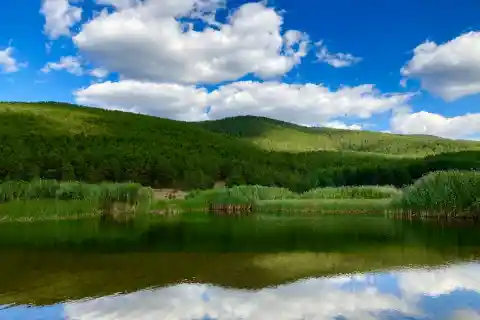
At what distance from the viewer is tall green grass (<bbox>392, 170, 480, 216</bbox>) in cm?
4803

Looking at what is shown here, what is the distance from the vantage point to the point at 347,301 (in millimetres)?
17406

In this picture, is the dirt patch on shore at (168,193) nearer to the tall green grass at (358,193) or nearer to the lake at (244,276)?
the tall green grass at (358,193)

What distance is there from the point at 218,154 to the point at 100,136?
3061cm

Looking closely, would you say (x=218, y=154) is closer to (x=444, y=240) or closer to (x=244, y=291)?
(x=444, y=240)

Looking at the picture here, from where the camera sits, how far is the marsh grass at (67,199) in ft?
191

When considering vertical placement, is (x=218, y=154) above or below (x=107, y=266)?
above

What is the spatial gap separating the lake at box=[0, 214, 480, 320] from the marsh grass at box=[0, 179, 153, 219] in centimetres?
2093

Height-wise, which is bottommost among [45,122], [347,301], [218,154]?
[347,301]

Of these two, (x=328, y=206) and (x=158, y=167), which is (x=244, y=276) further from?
(x=158, y=167)

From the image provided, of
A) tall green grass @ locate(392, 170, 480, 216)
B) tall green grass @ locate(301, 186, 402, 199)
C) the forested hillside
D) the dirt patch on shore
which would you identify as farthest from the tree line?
tall green grass @ locate(392, 170, 480, 216)

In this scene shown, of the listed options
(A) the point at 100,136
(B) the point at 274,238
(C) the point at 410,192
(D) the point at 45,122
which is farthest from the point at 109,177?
(B) the point at 274,238

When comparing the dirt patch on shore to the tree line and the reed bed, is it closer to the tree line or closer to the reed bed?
the tree line

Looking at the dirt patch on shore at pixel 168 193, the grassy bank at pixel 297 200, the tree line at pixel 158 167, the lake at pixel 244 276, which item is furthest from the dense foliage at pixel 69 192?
the tree line at pixel 158 167

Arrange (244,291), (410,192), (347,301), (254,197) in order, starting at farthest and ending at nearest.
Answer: (254,197) < (410,192) < (244,291) < (347,301)
